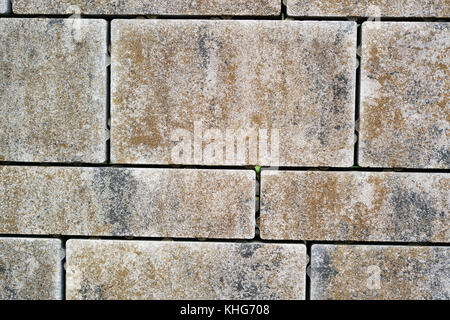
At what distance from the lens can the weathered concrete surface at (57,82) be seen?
2.08 meters

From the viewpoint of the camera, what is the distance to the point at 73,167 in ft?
6.98

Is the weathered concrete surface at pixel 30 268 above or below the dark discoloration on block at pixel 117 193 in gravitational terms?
below

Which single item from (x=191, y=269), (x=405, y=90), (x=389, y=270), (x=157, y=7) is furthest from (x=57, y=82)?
(x=389, y=270)

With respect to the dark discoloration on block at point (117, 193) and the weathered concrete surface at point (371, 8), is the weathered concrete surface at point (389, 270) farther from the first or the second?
the weathered concrete surface at point (371, 8)

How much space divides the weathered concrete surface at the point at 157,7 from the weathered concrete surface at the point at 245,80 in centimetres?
8

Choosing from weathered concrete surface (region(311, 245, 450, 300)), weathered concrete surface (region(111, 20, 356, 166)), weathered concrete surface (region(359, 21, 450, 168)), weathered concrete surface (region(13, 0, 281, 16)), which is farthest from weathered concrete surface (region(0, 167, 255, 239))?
weathered concrete surface (region(13, 0, 281, 16))

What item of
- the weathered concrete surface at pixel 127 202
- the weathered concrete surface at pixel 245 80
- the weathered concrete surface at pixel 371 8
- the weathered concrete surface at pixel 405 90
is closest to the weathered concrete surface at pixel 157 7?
the weathered concrete surface at pixel 245 80

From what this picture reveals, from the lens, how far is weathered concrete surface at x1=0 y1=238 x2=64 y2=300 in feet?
7.07

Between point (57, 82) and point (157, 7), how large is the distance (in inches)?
34.5

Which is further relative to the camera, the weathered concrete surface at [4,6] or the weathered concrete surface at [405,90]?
the weathered concrete surface at [4,6]

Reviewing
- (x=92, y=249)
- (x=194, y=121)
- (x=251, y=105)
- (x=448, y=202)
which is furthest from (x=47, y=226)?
(x=448, y=202)

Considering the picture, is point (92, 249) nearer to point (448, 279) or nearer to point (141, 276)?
point (141, 276)

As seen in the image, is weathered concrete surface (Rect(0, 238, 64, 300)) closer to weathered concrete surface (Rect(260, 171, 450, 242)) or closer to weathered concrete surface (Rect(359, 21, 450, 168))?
weathered concrete surface (Rect(260, 171, 450, 242))

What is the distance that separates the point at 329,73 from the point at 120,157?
1.56m
